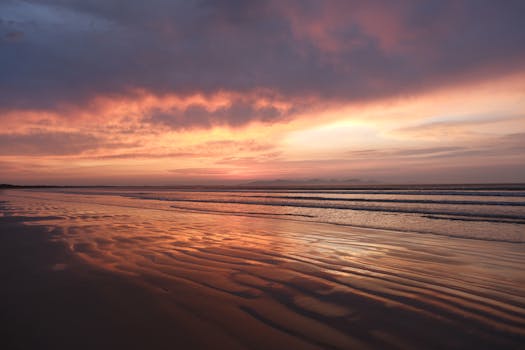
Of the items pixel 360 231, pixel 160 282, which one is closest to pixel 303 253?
pixel 160 282

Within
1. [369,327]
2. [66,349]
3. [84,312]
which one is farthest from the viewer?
[84,312]

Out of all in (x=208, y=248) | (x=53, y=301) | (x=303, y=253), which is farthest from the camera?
(x=208, y=248)

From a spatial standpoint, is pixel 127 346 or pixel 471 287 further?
pixel 471 287

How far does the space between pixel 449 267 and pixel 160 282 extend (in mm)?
5086

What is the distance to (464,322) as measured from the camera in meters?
3.21

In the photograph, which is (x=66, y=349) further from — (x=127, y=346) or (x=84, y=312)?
(x=84, y=312)

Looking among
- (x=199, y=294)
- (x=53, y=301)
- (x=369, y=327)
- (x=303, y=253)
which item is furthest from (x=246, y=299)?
(x=303, y=253)

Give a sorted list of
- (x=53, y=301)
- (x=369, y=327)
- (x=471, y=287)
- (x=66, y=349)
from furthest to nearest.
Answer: (x=471, y=287) < (x=53, y=301) < (x=369, y=327) < (x=66, y=349)

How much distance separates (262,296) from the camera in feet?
13.1

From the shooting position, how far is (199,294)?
4.06m

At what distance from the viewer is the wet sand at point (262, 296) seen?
9.37 ft

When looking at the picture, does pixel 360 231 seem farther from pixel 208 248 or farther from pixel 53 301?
pixel 53 301

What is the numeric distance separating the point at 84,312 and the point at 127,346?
3.58ft

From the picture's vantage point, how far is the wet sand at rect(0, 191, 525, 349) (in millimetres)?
2857
